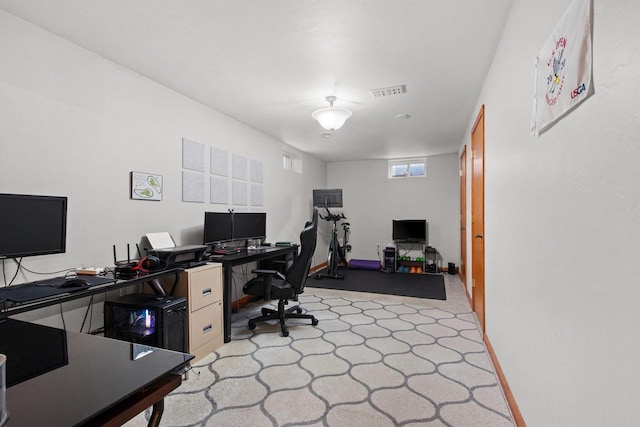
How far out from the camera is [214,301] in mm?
2811

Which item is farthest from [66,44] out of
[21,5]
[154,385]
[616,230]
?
[616,230]

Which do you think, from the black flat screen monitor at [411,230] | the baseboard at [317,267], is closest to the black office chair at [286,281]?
the baseboard at [317,267]

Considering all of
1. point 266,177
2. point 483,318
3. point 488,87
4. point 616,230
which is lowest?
point 483,318

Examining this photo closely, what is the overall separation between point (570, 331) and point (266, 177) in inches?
163

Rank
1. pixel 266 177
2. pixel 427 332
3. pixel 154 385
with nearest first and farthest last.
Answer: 1. pixel 154 385
2. pixel 427 332
3. pixel 266 177

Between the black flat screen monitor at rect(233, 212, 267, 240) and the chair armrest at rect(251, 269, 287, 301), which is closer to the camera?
the chair armrest at rect(251, 269, 287, 301)

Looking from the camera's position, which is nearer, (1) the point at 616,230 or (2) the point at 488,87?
(1) the point at 616,230

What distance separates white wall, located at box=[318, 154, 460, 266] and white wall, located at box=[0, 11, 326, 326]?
4.26 metres

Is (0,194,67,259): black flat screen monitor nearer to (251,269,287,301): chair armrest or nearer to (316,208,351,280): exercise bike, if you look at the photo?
(251,269,287,301): chair armrest

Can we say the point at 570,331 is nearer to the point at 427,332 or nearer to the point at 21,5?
the point at 427,332

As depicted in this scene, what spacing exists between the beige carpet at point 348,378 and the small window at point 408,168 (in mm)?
3875

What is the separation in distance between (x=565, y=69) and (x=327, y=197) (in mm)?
5337

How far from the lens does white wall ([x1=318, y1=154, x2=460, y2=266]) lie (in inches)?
253

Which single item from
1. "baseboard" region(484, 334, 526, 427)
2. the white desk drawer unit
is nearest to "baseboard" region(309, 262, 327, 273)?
the white desk drawer unit
